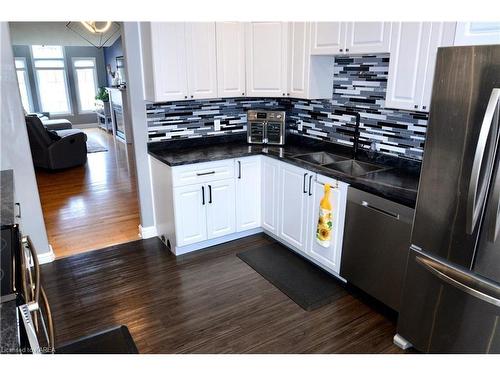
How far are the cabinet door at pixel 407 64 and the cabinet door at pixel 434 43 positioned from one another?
3 centimetres

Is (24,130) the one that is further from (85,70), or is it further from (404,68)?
(85,70)

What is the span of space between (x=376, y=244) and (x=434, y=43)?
1.30m

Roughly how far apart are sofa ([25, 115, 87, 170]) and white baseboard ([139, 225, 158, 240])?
10.6ft

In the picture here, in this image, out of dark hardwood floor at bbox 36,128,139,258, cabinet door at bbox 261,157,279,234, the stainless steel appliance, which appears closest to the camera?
cabinet door at bbox 261,157,279,234

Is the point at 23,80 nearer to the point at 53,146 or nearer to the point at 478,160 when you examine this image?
the point at 53,146

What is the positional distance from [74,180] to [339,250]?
4.54m

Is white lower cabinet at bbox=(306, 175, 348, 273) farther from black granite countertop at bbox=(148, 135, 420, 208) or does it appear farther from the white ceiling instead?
the white ceiling

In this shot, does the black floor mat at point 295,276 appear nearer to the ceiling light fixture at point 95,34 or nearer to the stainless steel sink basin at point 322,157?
the stainless steel sink basin at point 322,157

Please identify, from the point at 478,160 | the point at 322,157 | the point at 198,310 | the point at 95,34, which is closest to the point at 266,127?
the point at 322,157

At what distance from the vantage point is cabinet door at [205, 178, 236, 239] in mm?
3375

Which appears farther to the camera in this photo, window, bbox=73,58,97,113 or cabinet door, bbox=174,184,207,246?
window, bbox=73,58,97,113

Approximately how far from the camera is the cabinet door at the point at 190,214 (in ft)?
10.6

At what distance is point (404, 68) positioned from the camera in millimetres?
2453

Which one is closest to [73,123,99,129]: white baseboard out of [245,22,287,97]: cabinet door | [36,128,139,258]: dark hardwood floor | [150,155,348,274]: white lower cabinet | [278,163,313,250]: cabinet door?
[36,128,139,258]: dark hardwood floor
